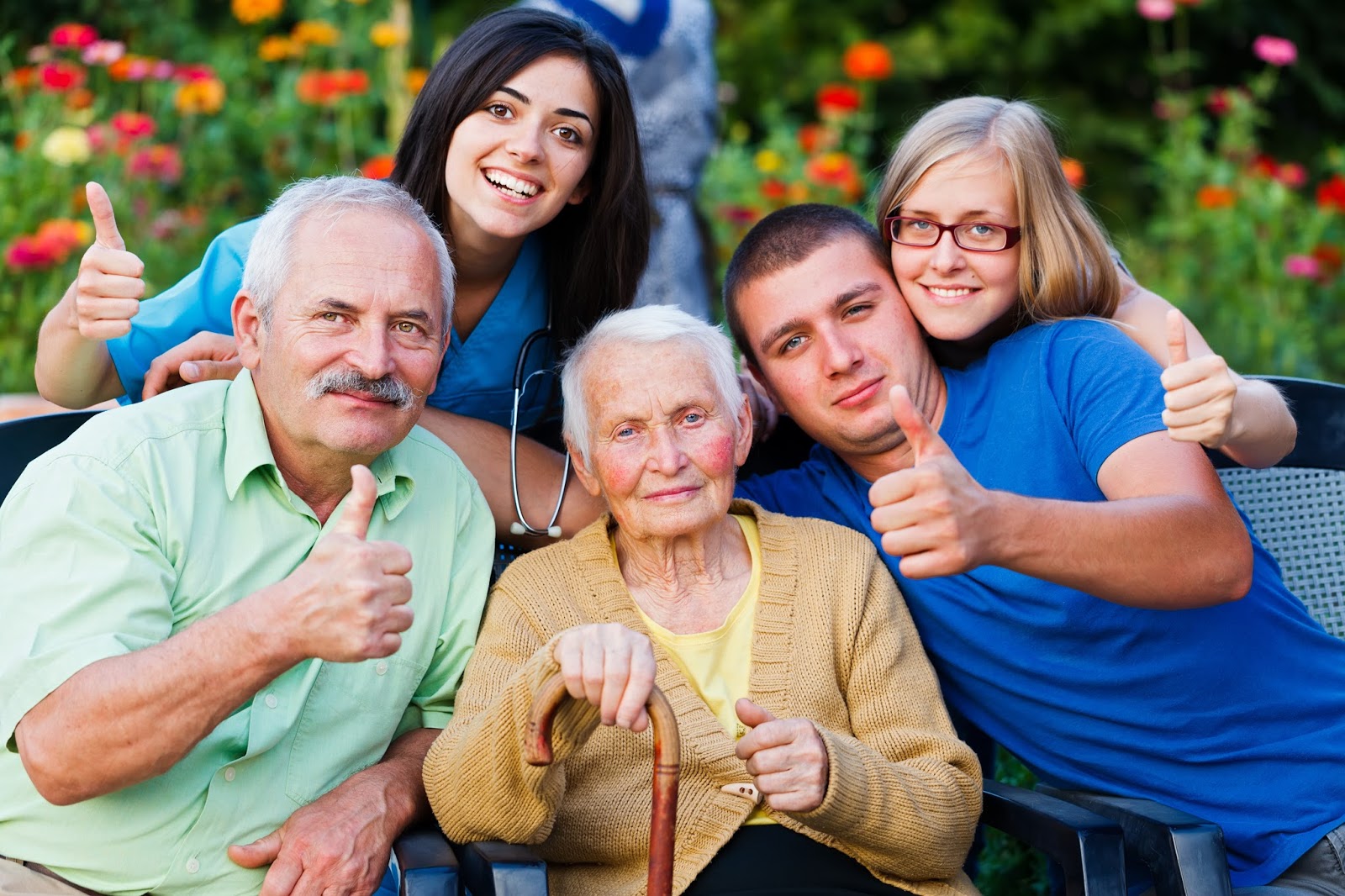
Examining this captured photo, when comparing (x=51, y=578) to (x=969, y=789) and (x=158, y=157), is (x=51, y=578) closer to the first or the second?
(x=969, y=789)

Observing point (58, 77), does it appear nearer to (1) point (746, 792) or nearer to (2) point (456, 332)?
(2) point (456, 332)

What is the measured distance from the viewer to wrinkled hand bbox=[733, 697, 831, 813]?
7.04 ft

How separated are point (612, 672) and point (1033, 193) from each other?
1.37 metres

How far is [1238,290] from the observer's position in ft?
18.9

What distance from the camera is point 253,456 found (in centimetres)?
237

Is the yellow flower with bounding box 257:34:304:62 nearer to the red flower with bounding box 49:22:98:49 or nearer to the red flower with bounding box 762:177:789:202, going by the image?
the red flower with bounding box 49:22:98:49

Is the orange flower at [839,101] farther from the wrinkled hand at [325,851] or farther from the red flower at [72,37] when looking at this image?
the wrinkled hand at [325,851]

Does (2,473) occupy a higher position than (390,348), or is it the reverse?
(390,348)

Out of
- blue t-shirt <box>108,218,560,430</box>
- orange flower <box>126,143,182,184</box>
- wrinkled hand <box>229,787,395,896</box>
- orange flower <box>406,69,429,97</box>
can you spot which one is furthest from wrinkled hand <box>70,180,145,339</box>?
orange flower <box>406,69,429,97</box>

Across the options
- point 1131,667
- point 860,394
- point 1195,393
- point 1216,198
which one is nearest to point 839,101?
point 1216,198

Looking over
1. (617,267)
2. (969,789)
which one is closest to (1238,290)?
(617,267)

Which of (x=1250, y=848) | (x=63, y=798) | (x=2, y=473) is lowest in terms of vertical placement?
(x=1250, y=848)

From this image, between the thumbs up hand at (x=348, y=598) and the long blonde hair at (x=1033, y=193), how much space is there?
1.34 metres

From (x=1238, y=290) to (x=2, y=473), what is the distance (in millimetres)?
4808
